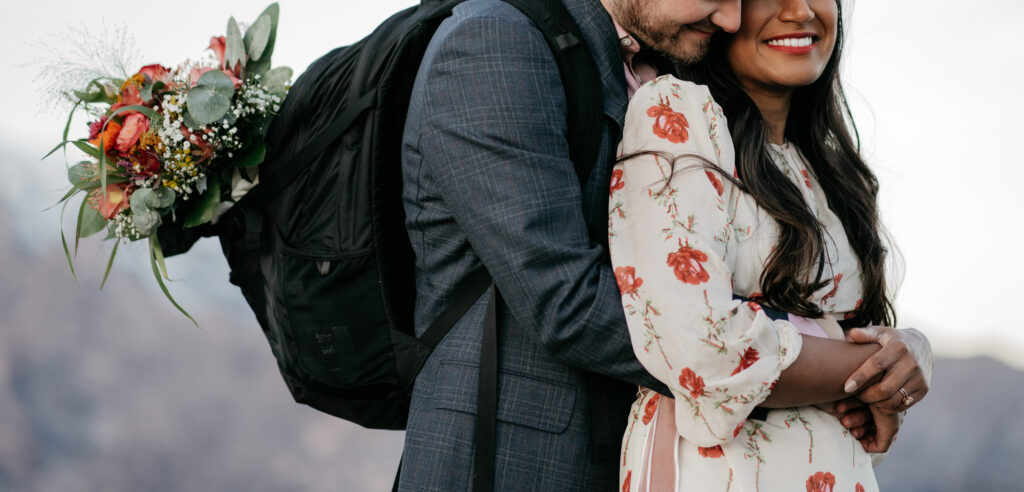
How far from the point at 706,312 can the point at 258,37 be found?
115 cm

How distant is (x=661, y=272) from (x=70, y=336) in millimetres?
3785

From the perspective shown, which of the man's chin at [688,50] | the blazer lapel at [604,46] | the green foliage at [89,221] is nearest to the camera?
the blazer lapel at [604,46]

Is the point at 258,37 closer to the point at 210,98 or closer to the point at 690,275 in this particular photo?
the point at 210,98

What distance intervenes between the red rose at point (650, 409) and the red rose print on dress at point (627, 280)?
204 mm

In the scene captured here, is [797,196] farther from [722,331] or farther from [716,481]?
[716,481]

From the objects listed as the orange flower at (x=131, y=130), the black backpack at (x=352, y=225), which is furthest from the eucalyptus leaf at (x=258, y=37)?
the orange flower at (x=131, y=130)

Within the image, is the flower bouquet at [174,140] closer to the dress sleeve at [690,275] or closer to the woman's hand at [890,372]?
the dress sleeve at [690,275]

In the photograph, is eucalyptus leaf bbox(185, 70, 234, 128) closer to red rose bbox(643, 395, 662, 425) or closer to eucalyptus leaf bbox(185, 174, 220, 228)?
eucalyptus leaf bbox(185, 174, 220, 228)

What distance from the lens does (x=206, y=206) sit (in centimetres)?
183

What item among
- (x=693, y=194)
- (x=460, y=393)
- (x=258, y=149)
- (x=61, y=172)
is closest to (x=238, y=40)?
(x=258, y=149)

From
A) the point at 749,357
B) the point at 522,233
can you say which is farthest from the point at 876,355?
the point at 522,233

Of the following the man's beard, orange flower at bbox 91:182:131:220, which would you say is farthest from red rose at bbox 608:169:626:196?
orange flower at bbox 91:182:131:220

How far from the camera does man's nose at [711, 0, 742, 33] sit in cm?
159

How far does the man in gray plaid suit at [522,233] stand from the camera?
1.37 m
